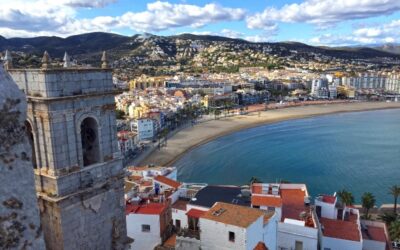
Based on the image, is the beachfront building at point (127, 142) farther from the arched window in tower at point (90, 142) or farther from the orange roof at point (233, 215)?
the arched window in tower at point (90, 142)

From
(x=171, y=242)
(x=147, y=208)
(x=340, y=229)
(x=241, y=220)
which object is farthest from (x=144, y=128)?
(x=241, y=220)

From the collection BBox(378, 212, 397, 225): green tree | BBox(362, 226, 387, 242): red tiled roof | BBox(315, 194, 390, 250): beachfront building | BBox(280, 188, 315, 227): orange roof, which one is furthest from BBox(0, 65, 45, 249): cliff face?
BBox(378, 212, 397, 225): green tree

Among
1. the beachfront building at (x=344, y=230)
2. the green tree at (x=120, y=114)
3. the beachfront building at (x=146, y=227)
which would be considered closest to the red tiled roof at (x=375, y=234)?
the beachfront building at (x=344, y=230)

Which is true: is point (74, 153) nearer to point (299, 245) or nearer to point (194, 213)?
point (194, 213)

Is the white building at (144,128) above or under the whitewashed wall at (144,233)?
under

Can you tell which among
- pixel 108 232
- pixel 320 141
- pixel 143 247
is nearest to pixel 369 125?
pixel 320 141

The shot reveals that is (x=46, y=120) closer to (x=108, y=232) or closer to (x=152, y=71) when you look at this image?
(x=108, y=232)

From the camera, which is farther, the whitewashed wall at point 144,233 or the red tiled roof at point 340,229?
the red tiled roof at point 340,229
